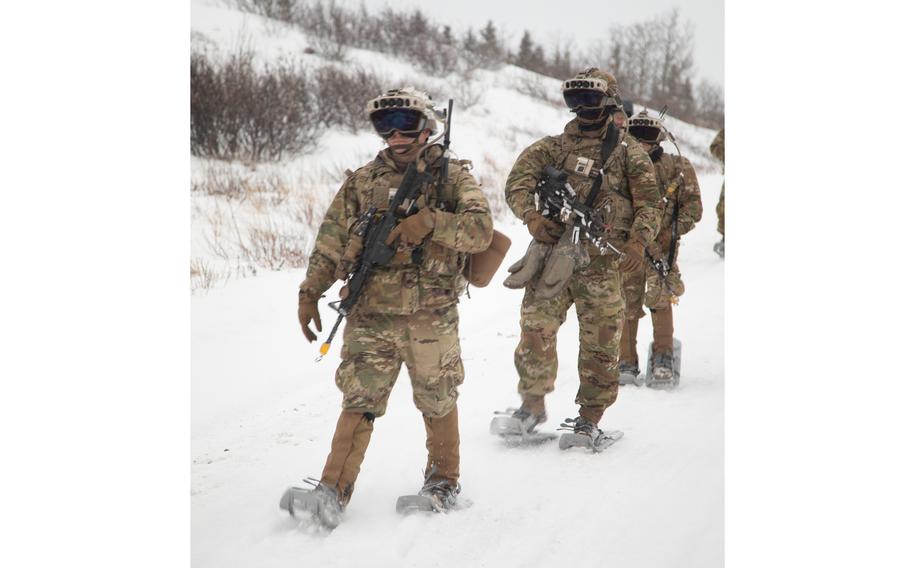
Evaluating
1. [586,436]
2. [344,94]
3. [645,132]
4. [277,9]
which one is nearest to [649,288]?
[645,132]

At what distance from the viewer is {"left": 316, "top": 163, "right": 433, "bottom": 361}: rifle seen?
8.40 feet

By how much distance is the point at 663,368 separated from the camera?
14.4 feet

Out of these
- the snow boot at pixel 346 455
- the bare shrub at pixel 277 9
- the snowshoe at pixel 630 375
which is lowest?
the snowshoe at pixel 630 375

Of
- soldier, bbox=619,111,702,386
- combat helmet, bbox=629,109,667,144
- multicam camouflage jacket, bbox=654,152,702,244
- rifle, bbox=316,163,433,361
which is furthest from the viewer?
multicam camouflage jacket, bbox=654,152,702,244

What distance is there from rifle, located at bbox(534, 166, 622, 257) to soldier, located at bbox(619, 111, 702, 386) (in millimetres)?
1131

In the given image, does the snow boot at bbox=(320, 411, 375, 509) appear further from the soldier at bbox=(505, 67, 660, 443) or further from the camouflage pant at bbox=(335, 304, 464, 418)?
the soldier at bbox=(505, 67, 660, 443)

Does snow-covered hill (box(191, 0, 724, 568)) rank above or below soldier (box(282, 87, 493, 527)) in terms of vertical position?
below

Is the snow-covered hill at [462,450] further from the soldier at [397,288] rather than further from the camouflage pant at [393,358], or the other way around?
the camouflage pant at [393,358]

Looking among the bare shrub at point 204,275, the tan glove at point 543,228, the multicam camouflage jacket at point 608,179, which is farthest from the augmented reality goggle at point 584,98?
the bare shrub at point 204,275

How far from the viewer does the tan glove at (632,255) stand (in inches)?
131

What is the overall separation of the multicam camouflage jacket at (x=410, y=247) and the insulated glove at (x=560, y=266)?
2.34 ft

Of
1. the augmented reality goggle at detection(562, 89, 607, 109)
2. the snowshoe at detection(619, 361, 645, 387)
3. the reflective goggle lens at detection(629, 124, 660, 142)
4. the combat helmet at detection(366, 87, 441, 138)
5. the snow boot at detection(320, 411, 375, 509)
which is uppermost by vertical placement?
the augmented reality goggle at detection(562, 89, 607, 109)

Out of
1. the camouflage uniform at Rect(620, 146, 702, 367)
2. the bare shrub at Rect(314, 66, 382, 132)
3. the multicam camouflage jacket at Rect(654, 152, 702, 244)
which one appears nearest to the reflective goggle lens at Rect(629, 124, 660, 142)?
the camouflage uniform at Rect(620, 146, 702, 367)
